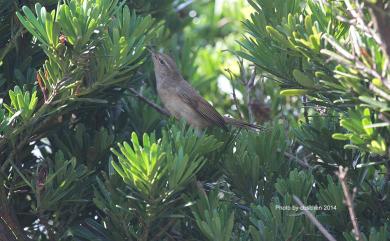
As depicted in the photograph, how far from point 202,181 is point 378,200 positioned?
2.60ft

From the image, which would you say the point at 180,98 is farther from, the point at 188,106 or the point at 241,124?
the point at 241,124

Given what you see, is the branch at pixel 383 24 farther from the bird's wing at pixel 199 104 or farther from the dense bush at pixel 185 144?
the bird's wing at pixel 199 104

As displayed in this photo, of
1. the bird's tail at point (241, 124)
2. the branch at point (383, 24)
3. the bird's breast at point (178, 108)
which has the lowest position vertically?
the bird's tail at point (241, 124)

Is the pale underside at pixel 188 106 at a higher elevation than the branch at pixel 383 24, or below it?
below

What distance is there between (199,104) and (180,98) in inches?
8.0

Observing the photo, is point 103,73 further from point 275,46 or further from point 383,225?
point 383,225

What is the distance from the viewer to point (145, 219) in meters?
3.20

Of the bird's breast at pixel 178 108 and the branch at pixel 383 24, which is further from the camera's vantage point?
the bird's breast at pixel 178 108

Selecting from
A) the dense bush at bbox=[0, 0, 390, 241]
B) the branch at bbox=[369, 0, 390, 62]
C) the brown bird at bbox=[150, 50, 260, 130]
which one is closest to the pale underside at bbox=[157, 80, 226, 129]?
the brown bird at bbox=[150, 50, 260, 130]

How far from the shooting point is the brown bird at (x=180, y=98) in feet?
16.5

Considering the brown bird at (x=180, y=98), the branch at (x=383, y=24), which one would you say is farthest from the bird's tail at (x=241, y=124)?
the branch at (x=383, y=24)

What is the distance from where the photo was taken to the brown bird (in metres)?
5.04

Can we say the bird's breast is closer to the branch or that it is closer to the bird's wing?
the bird's wing

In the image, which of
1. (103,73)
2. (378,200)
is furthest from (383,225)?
(103,73)
